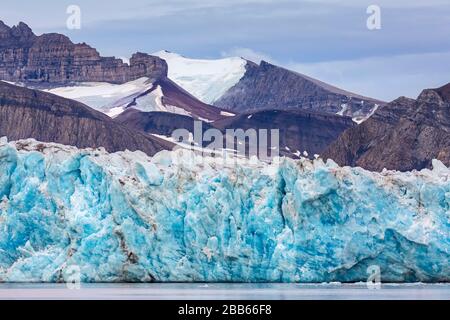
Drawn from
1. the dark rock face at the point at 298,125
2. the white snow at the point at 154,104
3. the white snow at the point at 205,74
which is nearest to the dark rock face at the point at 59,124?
the dark rock face at the point at 298,125

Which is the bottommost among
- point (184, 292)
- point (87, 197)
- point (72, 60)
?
point (184, 292)

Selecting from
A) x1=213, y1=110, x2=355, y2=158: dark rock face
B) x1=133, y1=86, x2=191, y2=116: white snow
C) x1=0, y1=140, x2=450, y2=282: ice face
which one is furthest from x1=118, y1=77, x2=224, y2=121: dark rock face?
x1=0, y1=140, x2=450, y2=282: ice face

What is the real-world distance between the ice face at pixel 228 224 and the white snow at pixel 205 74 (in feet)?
300

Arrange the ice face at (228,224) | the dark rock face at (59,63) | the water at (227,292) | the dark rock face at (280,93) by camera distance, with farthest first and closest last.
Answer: the dark rock face at (280,93)
the dark rock face at (59,63)
the ice face at (228,224)
the water at (227,292)

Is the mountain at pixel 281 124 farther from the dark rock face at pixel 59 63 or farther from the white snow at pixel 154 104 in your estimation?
the dark rock face at pixel 59 63

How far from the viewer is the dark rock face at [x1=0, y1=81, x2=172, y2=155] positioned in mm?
86688

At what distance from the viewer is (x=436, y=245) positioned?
26.7m

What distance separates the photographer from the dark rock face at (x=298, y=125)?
328 ft

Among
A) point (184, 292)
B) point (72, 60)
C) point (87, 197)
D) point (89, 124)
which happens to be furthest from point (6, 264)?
point (72, 60)

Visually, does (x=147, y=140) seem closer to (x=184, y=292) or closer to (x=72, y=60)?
(x=72, y=60)

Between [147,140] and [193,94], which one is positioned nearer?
[147,140]

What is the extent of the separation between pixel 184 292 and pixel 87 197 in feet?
13.4

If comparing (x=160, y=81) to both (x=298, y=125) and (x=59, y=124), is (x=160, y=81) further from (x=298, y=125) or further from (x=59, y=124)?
(x=59, y=124)
